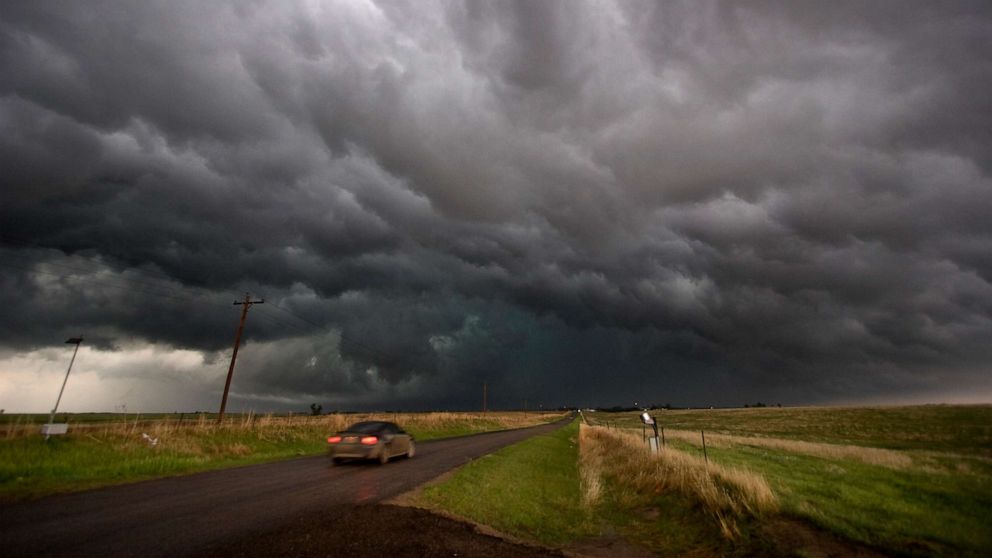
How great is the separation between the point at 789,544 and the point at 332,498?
30.1ft

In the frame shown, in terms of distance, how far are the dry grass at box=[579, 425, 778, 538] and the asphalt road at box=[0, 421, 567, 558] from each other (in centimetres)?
632

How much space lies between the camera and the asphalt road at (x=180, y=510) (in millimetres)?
6594

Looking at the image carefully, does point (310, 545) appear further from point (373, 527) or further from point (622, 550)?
point (622, 550)

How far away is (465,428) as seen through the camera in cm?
5375

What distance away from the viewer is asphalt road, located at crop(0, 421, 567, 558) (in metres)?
6.59

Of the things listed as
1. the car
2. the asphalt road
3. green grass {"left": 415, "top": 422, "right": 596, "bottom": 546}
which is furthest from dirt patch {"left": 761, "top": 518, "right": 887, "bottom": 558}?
the car

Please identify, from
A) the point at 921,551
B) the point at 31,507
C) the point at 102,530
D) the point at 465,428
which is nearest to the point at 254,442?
the point at 31,507

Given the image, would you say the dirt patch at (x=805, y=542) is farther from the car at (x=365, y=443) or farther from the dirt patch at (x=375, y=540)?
the car at (x=365, y=443)

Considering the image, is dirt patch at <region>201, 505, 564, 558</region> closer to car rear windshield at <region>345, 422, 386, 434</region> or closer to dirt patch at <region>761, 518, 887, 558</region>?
dirt patch at <region>761, 518, 887, 558</region>

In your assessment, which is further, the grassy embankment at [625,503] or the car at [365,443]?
the car at [365,443]

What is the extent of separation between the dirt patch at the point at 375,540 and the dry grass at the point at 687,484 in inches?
165

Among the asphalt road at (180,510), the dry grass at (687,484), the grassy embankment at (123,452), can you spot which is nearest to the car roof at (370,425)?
the asphalt road at (180,510)

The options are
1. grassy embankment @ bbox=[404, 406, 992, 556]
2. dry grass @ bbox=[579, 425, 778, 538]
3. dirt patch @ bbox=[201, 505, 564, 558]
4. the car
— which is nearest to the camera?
dirt patch @ bbox=[201, 505, 564, 558]

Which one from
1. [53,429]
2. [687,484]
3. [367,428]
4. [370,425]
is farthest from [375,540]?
[53,429]
